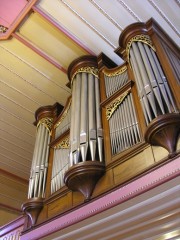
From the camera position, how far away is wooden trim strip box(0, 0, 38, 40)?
3774mm

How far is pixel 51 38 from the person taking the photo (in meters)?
4.22

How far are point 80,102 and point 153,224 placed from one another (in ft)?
6.07

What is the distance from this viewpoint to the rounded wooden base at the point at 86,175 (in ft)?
9.05

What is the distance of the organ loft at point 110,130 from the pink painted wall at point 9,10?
106 centimetres

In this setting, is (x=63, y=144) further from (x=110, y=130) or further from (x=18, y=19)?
(x=18, y=19)

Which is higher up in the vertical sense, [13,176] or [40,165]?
[13,176]

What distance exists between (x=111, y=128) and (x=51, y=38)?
1.87 metres

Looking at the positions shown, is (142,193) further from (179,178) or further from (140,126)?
(140,126)

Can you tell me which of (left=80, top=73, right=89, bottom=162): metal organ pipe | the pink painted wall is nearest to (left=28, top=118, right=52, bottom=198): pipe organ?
(left=80, top=73, right=89, bottom=162): metal organ pipe

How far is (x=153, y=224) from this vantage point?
2459mm

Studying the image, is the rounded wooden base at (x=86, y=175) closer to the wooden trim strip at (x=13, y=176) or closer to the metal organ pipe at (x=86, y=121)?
the metal organ pipe at (x=86, y=121)

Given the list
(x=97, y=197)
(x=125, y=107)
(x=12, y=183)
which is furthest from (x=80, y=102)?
(x=12, y=183)

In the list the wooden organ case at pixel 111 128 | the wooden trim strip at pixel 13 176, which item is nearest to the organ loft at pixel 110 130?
the wooden organ case at pixel 111 128

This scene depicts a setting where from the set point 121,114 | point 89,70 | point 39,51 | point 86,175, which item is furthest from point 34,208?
point 39,51
